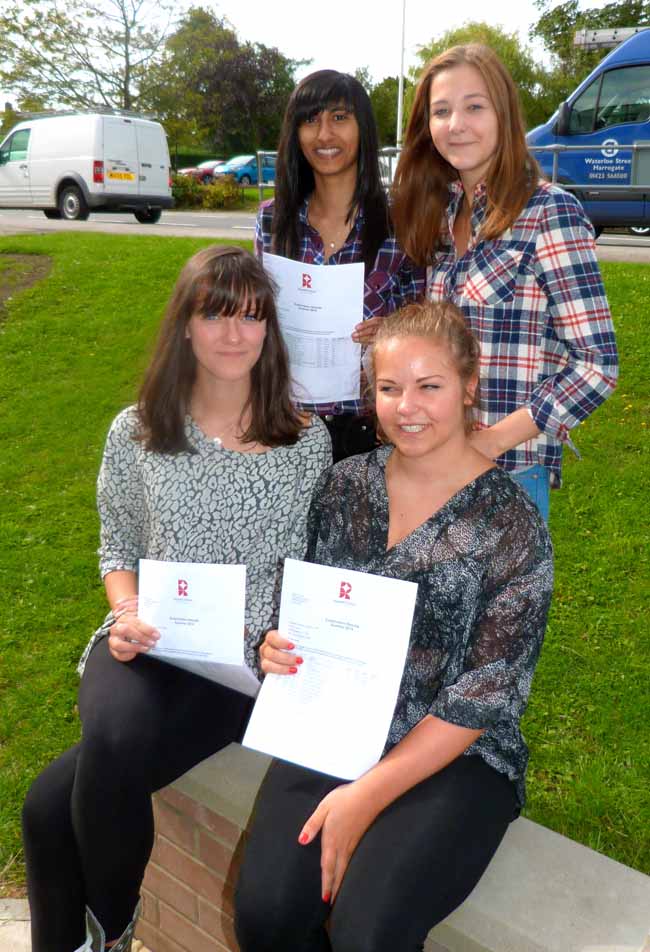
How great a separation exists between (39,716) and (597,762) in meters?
1.97

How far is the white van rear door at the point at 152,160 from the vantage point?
53.6 feet

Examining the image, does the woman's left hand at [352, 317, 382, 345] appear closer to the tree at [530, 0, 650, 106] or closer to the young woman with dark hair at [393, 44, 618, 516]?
the young woman with dark hair at [393, 44, 618, 516]

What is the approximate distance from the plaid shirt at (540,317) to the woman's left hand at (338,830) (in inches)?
37.3

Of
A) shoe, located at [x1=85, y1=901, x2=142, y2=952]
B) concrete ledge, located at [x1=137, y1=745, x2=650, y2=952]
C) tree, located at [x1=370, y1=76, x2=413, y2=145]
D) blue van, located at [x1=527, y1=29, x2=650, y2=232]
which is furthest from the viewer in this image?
tree, located at [x1=370, y1=76, x2=413, y2=145]

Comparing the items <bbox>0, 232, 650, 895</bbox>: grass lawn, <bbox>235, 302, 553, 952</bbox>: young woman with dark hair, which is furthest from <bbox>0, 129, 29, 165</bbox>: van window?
<bbox>235, 302, 553, 952</bbox>: young woman with dark hair

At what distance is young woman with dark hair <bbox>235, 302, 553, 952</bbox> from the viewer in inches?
63.4

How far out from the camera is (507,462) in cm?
223

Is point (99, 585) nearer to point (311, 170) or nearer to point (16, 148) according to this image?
point (311, 170)

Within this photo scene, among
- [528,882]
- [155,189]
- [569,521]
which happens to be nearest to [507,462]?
[528,882]

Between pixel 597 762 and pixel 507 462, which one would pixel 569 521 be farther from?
pixel 507 462

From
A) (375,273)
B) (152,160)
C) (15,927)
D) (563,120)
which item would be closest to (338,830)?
(15,927)

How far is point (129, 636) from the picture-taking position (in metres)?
2.01

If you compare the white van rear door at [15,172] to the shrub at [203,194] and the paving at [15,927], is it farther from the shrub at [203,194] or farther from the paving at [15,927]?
the paving at [15,927]

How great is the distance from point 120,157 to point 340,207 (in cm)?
1473
